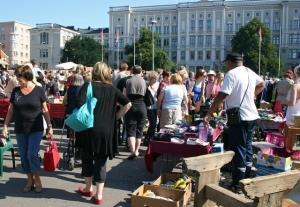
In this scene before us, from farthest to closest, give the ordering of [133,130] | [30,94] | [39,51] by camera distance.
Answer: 1. [39,51]
2. [133,130]
3. [30,94]

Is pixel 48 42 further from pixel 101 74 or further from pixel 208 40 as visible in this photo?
pixel 101 74

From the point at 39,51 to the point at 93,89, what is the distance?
12724 cm

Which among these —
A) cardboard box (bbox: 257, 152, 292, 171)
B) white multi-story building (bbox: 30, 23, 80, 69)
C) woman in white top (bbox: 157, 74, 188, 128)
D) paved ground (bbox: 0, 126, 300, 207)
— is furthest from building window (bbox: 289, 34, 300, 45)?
cardboard box (bbox: 257, 152, 292, 171)

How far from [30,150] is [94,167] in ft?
3.14

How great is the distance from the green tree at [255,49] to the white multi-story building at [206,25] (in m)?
23.5

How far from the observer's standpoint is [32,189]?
6.18m

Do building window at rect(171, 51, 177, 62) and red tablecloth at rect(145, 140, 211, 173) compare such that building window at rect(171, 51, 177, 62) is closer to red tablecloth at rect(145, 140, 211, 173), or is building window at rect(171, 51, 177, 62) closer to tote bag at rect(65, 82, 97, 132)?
red tablecloth at rect(145, 140, 211, 173)

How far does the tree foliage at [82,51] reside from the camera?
105 metres

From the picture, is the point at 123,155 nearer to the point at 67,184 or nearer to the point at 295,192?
the point at 67,184

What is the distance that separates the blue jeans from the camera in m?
5.93

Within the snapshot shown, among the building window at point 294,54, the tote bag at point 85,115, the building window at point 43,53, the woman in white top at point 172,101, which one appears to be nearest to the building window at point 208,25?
the building window at point 294,54

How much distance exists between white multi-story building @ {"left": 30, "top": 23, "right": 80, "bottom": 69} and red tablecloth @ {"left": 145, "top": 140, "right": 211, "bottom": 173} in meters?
121

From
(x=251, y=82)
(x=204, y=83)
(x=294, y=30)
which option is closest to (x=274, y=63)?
(x=294, y=30)

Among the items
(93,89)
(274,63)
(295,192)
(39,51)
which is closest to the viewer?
(295,192)
